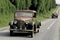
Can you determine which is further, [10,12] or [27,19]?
[10,12]

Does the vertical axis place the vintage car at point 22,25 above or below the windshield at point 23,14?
below

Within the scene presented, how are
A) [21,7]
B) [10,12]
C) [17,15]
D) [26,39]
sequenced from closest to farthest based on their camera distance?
1. [26,39]
2. [17,15]
3. [10,12]
4. [21,7]

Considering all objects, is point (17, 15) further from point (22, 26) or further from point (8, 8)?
point (8, 8)

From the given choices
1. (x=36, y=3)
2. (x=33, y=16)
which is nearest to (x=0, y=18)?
(x=33, y=16)

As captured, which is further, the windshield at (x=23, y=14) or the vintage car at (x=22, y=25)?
the windshield at (x=23, y=14)

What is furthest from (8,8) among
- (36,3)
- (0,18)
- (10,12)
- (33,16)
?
(36,3)

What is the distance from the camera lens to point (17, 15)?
64.8 ft

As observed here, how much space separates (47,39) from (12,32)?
9.51 feet

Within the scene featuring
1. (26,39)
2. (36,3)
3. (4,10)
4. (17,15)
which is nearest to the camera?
(26,39)

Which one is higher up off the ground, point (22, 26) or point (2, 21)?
point (22, 26)

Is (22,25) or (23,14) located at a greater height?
(23,14)

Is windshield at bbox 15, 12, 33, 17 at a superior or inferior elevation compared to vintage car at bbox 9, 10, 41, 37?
superior

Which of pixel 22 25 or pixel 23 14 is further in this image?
pixel 23 14

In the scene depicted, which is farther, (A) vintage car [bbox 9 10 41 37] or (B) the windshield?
(B) the windshield
